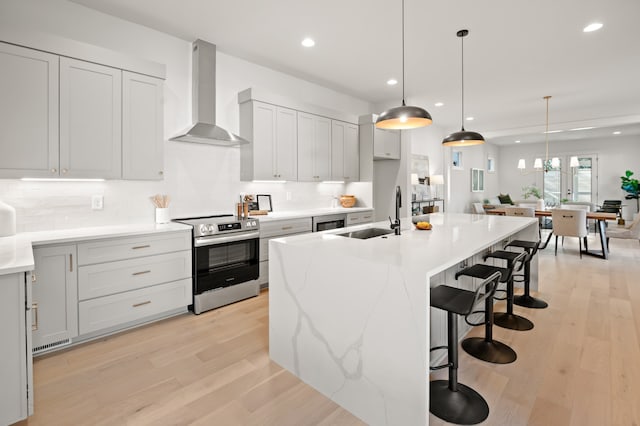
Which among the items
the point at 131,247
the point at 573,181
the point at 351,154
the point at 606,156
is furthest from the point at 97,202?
the point at 606,156

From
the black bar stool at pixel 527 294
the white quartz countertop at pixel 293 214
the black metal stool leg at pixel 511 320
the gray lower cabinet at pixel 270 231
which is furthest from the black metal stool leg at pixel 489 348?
the white quartz countertop at pixel 293 214

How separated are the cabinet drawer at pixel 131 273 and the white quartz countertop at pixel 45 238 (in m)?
0.24

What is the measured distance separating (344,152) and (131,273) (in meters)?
3.46

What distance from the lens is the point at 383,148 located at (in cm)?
548

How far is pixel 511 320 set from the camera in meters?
2.99

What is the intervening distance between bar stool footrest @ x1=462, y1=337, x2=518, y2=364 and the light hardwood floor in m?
0.06

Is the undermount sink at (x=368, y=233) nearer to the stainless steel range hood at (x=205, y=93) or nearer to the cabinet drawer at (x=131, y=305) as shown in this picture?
the cabinet drawer at (x=131, y=305)

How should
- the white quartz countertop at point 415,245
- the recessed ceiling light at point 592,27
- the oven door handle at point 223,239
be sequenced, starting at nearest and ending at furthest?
the white quartz countertop at point 415,245 < the oven door handle at point 223,239 < the recessed ceiling light at point 592,27

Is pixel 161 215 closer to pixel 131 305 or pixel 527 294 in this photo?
pixel 131 305

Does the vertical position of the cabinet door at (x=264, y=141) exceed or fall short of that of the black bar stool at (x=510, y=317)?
it exceeds it

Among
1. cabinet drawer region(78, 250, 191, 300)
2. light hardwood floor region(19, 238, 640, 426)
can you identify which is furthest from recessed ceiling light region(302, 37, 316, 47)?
light hardwood floor region(19, 238, 640, 426)

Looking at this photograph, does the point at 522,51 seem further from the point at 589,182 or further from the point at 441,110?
the point at 589,182

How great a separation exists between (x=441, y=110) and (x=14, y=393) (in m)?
7.24

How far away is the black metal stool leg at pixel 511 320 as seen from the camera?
290 centimetres
